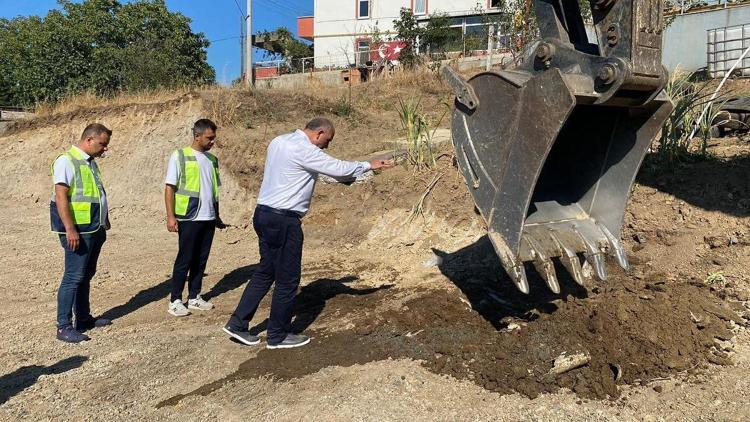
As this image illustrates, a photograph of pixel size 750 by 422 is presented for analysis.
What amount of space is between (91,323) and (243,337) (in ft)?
5.23

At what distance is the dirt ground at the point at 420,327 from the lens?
3.13 m

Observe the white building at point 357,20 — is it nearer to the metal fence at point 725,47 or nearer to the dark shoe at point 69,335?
the metal fence at point 725,47

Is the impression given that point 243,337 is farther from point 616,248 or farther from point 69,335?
point 616,248

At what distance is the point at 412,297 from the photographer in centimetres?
477

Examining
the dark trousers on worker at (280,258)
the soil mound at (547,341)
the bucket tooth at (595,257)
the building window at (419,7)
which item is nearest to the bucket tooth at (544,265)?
the bucket tooth at (595,257)

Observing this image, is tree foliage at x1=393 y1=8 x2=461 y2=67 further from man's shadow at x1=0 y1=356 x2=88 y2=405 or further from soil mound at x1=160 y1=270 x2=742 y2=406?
man's shadow at x1=0 y1=356 x2=88 y2=405

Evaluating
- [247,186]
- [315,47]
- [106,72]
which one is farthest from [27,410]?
[315,47]

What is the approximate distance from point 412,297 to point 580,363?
1.71 metres

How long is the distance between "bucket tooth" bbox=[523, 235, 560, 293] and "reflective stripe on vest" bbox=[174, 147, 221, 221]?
298 cm

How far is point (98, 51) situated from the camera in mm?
25969

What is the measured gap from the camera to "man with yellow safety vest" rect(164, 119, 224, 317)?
489cm

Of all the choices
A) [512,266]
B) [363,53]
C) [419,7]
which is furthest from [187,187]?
[419,7]

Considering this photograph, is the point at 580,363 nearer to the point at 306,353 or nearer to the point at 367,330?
the point at 367,330

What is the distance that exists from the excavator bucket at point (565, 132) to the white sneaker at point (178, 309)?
2.91 meters
